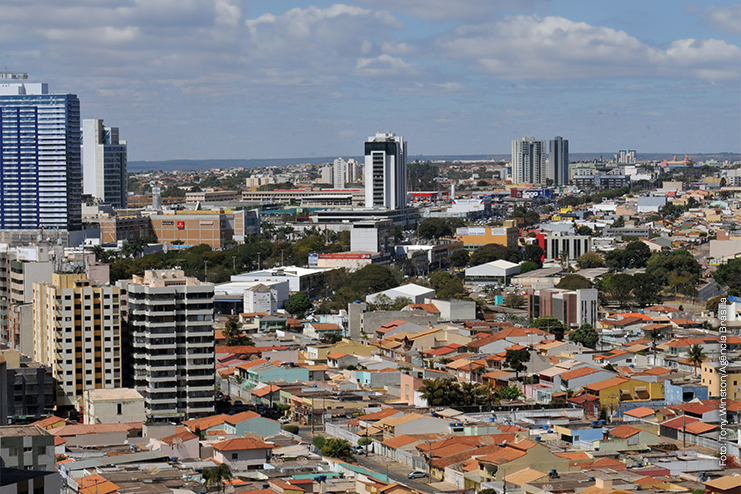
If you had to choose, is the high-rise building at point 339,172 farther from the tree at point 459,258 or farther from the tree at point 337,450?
the tree at point 337,450

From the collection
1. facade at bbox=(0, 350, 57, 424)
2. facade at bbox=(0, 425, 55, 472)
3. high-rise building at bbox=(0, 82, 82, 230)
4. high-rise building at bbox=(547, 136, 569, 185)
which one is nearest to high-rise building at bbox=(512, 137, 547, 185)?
high-rise building at bbox=(547, 136, 569, 185)

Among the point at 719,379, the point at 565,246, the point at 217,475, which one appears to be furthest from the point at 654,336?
the point at 565,246

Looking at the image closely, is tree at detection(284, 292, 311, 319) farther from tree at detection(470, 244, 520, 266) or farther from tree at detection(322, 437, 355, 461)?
tree at detection(322, 437, 355, 461)

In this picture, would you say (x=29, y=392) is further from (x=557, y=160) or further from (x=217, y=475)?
(x=557, y=160)

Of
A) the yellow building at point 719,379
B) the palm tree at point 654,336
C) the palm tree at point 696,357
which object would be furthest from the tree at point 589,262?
the yellow building at point 719,379

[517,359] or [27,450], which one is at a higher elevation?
[27,450]

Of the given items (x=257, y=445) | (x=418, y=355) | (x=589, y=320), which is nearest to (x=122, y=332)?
(x=257, y=445)

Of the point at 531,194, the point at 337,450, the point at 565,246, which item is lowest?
the point at 337,450
